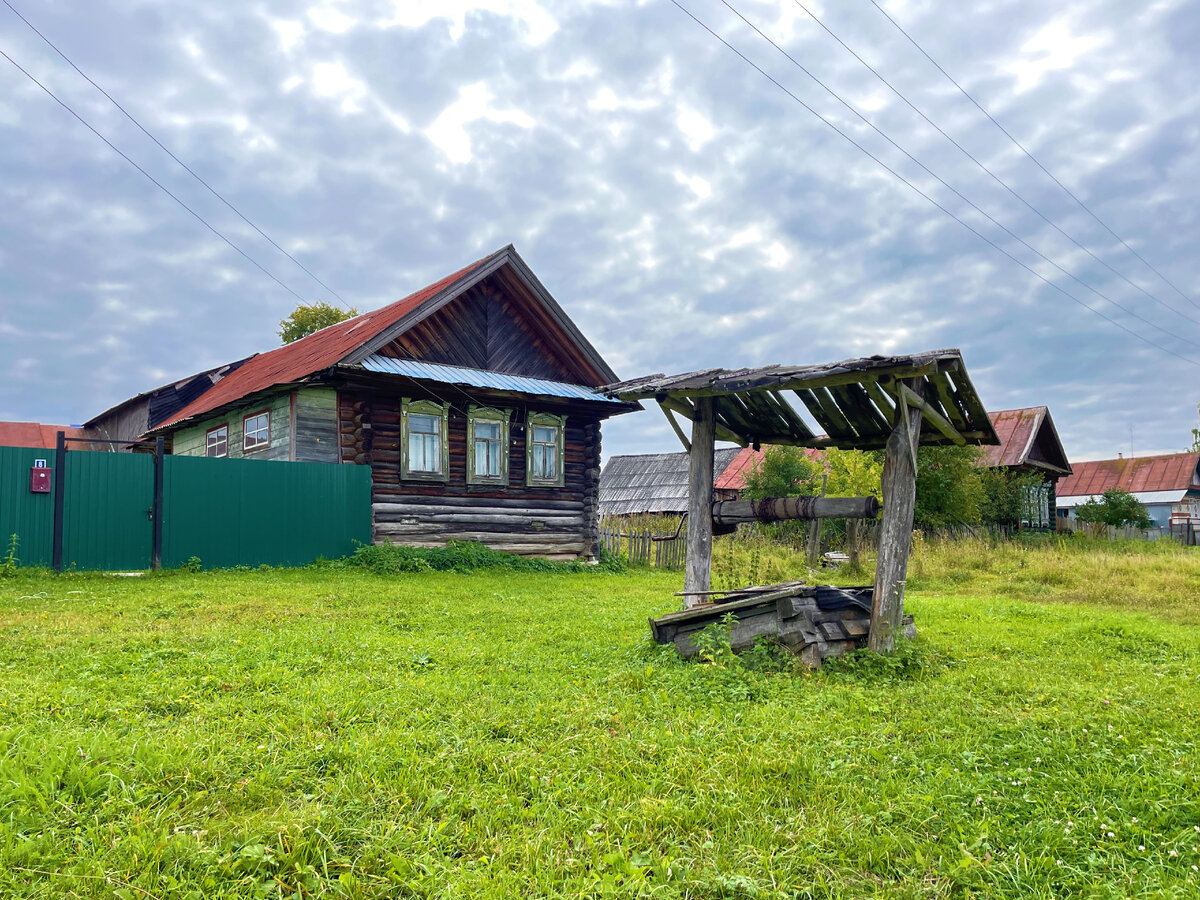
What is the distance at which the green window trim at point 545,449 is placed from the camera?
18531mm

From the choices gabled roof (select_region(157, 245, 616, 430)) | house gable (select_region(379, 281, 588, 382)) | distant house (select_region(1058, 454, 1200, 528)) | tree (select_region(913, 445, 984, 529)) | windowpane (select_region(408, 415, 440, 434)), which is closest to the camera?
gabled roof (select_region(157, 245, 616, 430))

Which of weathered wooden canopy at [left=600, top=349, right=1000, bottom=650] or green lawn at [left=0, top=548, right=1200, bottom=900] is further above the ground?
weathered wooden canopy at [left=600, top=349, right=1000, bottom=650]

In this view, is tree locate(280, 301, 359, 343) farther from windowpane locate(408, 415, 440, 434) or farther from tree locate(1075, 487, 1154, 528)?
tree locate(1075, 487, 1154, 528)

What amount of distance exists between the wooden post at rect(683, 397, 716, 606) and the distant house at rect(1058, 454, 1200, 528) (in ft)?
143

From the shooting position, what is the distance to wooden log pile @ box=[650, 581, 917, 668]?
251 inches

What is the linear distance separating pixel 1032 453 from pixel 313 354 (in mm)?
27385

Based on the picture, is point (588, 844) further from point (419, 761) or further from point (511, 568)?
point (511, 568)

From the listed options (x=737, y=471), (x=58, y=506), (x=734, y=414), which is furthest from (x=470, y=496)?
(x=737, y=471)

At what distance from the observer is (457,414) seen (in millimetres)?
17453

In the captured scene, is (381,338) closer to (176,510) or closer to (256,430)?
(256,430)

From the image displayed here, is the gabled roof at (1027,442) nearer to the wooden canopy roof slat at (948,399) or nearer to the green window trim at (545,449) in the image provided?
the green window trim at (545,449)

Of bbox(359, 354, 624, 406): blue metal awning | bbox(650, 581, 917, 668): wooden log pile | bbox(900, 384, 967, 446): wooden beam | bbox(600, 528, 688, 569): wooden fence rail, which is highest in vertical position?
bbox(359, 354, 624, 406): blue metal awning

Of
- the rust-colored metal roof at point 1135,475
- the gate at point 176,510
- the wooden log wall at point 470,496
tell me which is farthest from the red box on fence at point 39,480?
the rust-colored metal roof at point 1135,475

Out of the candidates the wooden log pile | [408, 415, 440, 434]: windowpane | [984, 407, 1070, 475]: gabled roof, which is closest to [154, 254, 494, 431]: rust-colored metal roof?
[408, 415, 440, 434]: windowpane
